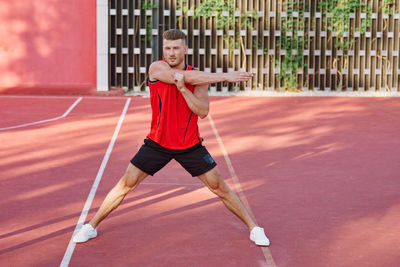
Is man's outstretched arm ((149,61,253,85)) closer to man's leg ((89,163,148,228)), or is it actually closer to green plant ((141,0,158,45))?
man's leg ((89,163,148,228))

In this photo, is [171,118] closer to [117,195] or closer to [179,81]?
[179,81]

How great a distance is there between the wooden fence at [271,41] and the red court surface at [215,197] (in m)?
4.22

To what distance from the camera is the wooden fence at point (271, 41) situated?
16.8 metres

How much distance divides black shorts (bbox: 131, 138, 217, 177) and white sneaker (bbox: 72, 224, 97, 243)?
68 cm

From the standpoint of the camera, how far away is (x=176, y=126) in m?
5.10

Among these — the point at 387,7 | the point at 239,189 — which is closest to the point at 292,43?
the point at 387,7

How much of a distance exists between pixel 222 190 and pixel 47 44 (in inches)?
493

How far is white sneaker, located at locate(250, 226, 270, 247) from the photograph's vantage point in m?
5.24

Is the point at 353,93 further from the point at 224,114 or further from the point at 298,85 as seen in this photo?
the point at 224,114

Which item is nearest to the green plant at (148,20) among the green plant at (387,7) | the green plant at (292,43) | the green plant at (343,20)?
the green plant at (292,43)

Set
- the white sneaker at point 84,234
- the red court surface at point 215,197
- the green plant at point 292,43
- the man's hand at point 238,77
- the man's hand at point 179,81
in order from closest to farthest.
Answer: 1. the man's hand at point 238,77
2. the man's hand at point 179,81
3. the red court surface at point 215,197
4. the white sneaker at point 84,234
5. the green plant at point 292,43

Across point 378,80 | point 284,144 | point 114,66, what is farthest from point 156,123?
point 378,80

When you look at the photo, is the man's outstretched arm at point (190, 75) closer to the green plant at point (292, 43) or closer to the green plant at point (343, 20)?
the green plant at point (292, 43)

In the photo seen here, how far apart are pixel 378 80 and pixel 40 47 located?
9.24 meters
